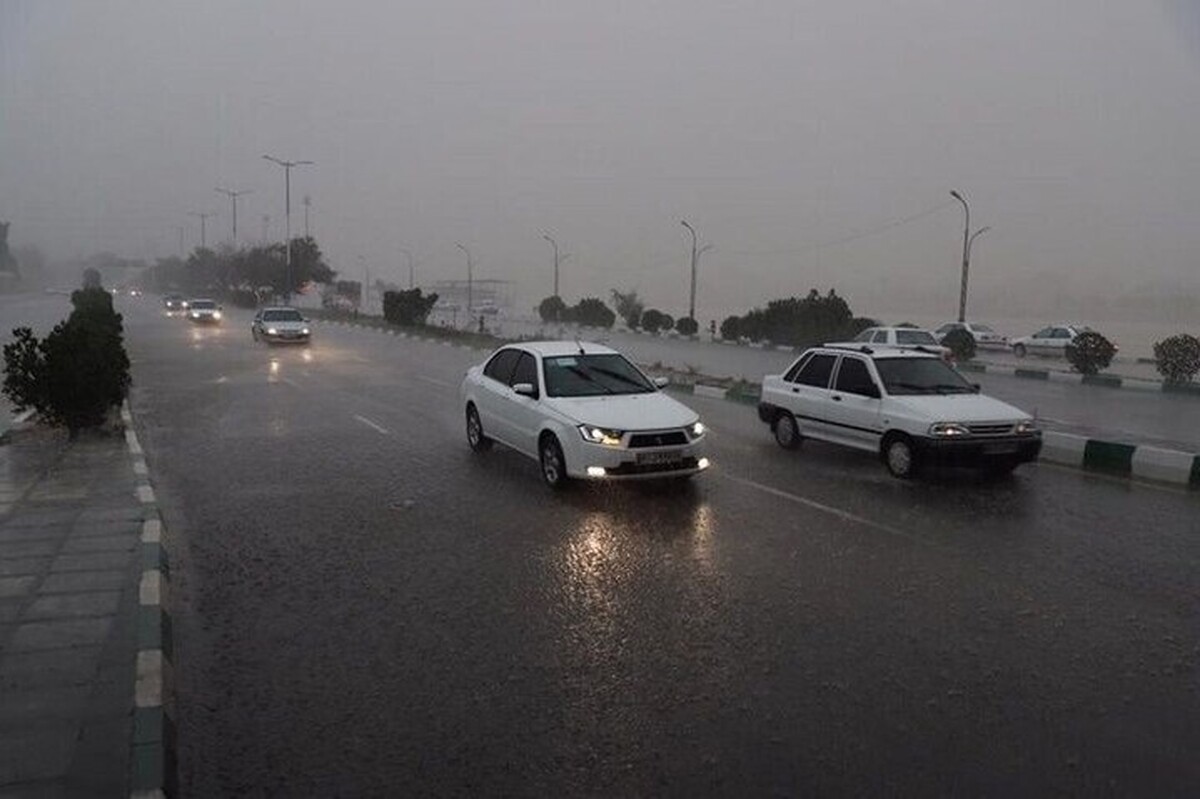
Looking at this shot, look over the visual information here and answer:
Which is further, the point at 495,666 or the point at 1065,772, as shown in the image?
the point at 495,666

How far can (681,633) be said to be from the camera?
6.04 meters

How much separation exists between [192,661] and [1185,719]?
17.5 ft

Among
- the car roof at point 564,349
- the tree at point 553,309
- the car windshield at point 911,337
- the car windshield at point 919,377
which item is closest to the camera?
the car roof at point 564,349

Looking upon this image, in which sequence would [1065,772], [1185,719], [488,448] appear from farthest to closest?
[488,448]
[1185,719]
[1065,772]

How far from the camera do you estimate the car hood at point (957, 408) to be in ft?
36.2

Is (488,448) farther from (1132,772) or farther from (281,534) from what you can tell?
(1132,772)

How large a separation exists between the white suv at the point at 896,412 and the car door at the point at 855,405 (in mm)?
13

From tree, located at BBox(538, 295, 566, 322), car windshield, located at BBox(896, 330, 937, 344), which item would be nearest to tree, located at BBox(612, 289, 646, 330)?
tree, located at BBox(538, 295, 566, 322)

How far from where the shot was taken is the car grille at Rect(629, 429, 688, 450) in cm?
993

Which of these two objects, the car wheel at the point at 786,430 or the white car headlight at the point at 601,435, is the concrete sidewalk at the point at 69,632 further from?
the car wheel at the point at 786,430

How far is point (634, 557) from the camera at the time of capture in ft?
25.6

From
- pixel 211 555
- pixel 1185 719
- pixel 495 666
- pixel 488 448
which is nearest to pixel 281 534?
pixel 211 555

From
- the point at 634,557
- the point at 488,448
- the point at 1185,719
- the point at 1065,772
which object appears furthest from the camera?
the point at 488,448

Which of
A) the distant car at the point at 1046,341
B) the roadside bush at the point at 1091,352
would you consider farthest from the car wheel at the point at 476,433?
the distant car at the point at 1046,341
